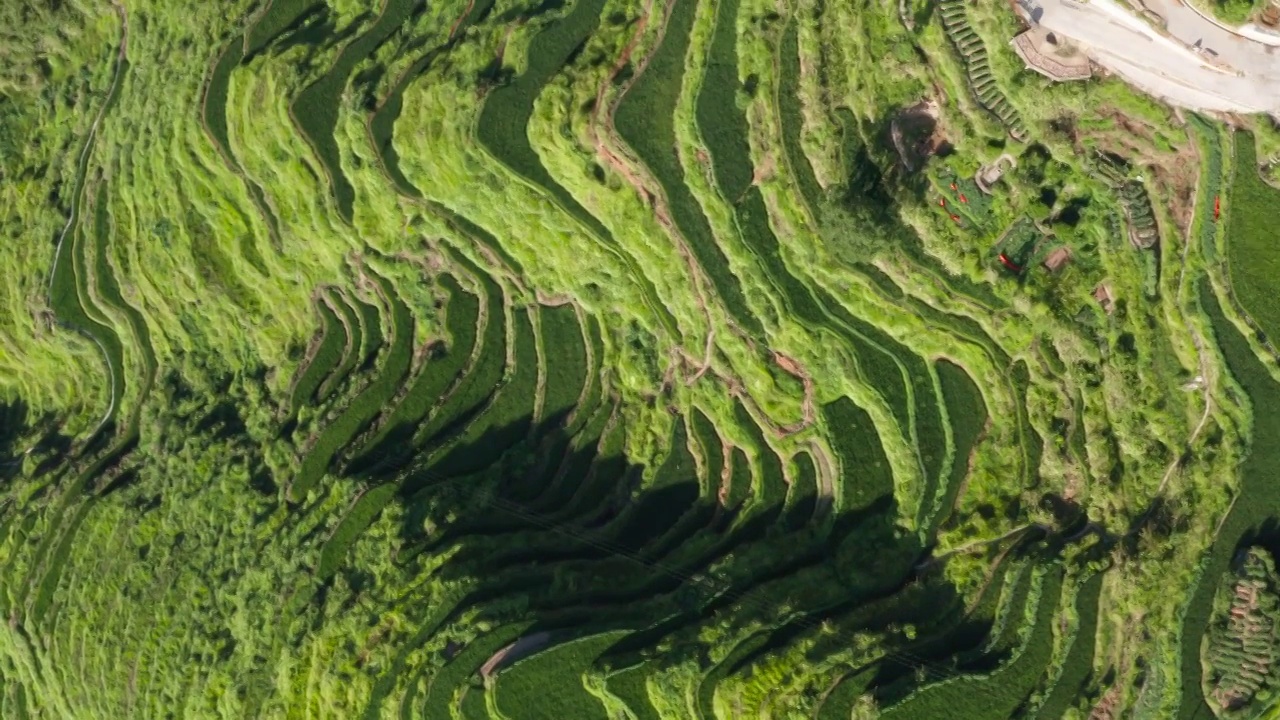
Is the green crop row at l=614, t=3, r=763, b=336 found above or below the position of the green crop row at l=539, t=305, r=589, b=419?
above

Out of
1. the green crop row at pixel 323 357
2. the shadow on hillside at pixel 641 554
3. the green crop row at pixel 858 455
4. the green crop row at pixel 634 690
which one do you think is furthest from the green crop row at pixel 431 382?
the green crop row at pixel 858 455

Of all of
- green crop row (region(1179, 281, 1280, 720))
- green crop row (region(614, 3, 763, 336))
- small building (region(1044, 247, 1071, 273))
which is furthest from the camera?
green crop row (region(614, 3, 763, 336))

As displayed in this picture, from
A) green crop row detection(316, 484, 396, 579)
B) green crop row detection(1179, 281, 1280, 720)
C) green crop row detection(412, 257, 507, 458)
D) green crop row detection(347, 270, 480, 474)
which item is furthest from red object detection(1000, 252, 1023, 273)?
green crop row detection(316, 484, 396, 579)

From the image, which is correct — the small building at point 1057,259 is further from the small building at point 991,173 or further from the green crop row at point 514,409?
the green crop row at point 514,409

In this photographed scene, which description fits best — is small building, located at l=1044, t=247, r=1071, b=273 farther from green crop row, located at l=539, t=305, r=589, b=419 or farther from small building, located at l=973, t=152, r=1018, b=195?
green crop row, located at l=539, t=305, r=589, b=419

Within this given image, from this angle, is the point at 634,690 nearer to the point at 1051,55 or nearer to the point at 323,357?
the point at 323,357
